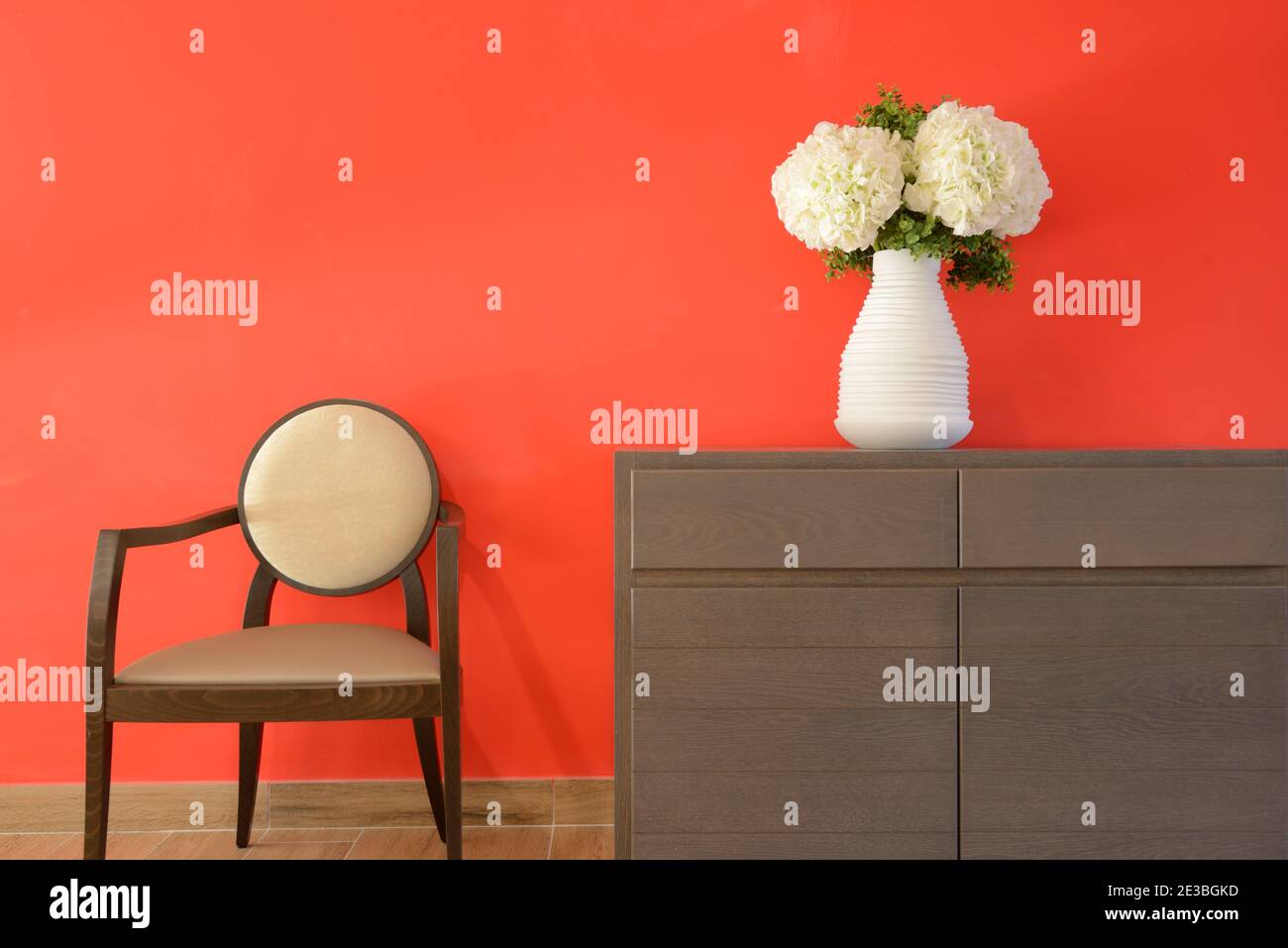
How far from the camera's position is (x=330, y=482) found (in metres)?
2.27

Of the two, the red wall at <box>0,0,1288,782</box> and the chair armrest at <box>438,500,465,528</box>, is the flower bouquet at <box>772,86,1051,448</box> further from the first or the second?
the chair armrest at <box>438,500,465,528</box>

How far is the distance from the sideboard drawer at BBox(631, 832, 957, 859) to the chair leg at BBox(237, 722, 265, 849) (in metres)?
1.02

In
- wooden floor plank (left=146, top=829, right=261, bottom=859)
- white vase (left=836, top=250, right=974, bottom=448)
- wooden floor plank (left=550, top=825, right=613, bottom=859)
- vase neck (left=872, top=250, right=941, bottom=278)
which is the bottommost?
wooden floor plank (left=550, top=825, right=613, bottom=859)

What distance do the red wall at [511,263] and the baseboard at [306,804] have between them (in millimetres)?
47

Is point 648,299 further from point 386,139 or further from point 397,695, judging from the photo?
point 397,695

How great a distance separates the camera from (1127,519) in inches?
73.7

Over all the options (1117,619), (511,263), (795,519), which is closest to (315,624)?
(511,263)

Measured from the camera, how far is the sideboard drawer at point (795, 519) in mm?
1867

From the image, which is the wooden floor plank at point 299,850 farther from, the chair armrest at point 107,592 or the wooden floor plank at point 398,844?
the chair armrest at point 107,592

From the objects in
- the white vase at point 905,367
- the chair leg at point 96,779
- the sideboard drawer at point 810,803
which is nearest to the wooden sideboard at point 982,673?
the sideboard drawer at point 810,803

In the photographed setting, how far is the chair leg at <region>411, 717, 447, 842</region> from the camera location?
7.52ft

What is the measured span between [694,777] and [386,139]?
1684 mm

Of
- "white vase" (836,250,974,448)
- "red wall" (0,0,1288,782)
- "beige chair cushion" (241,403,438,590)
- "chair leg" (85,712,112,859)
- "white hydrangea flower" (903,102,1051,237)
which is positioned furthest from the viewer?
"red wall" (0,0,1288,782)

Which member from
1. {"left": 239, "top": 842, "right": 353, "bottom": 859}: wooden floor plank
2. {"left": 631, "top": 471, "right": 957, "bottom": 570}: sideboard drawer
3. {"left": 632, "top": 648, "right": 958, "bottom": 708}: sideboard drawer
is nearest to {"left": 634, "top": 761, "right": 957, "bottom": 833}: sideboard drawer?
→ {"left": 632, "top": 648, "right": 958, "bottom": 708}: sideboard drawer
